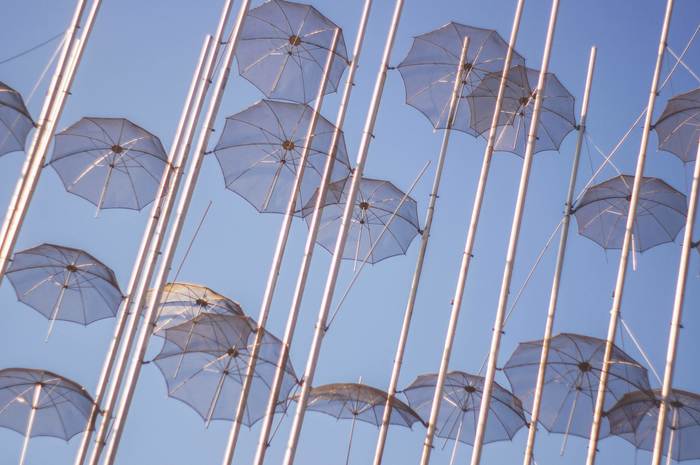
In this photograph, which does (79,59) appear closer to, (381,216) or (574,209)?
(381,216)

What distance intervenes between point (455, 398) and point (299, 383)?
29.6 ft

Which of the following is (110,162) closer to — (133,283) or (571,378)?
(133,283)

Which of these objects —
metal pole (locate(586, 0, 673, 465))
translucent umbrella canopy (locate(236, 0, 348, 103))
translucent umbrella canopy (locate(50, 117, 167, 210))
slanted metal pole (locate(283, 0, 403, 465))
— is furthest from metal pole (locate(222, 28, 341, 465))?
metal pole (locate(586, 0, 673, 465))

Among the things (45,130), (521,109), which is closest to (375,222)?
(521,109)

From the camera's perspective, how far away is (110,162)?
2980cm

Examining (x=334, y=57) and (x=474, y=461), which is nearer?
(x=474, y=461)

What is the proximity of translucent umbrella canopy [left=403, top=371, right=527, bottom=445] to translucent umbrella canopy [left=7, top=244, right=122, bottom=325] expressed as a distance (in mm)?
9505

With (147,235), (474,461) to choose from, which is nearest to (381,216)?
(147,235)

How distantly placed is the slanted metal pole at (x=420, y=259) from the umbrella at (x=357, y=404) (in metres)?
0.53

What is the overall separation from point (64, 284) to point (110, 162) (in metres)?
4.06

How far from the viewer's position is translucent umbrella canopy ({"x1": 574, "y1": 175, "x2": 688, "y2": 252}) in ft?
97.2

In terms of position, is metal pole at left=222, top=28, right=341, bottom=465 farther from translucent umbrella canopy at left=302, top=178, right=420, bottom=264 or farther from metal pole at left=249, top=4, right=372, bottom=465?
translucent umbrella canopy at left=302, top=178, right=420, bottom=264

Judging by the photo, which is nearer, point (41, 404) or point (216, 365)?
point (41, 404)

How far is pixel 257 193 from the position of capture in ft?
98.1
